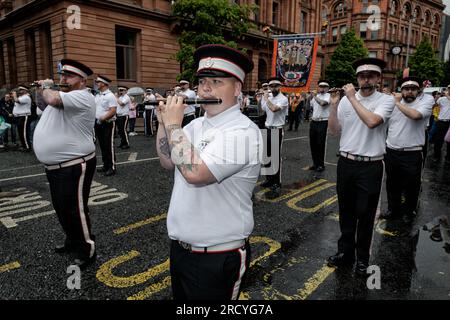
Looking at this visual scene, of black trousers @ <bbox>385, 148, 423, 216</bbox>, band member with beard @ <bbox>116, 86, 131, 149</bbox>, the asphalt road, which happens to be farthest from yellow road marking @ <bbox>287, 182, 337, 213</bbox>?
band member with beard @ <bbox>116, 86, 131, 149</bbox>

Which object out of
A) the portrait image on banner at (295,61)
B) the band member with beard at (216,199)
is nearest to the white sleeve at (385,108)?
the band member with beard at (216,199)

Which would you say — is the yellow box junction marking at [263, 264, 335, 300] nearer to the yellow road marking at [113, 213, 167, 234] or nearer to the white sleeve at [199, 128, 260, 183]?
the white sleeve at [199, 128, 260, 183]

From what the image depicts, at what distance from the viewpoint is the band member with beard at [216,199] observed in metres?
1.77

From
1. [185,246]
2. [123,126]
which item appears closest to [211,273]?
[185,246]

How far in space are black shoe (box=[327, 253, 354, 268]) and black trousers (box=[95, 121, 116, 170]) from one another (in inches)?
210

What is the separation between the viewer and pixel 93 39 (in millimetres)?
18828

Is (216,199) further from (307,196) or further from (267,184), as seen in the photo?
(267,184)

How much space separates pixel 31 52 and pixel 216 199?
25.1m

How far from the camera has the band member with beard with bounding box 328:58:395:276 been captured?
3.46 m

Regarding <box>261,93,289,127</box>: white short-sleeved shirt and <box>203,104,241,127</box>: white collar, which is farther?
<box>261,93,289,127</box>: white short-sleeved shirt

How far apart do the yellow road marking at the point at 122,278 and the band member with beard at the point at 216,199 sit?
1.31m

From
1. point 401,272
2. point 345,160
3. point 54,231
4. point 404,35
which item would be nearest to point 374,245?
point 401,272

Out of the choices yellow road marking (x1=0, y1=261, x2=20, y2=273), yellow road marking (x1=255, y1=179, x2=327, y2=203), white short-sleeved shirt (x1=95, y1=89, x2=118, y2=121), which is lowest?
yellow road marking (x1=0, y1=261, x2=20, y2=273)

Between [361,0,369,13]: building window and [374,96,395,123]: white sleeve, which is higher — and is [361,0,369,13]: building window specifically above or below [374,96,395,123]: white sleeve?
above
